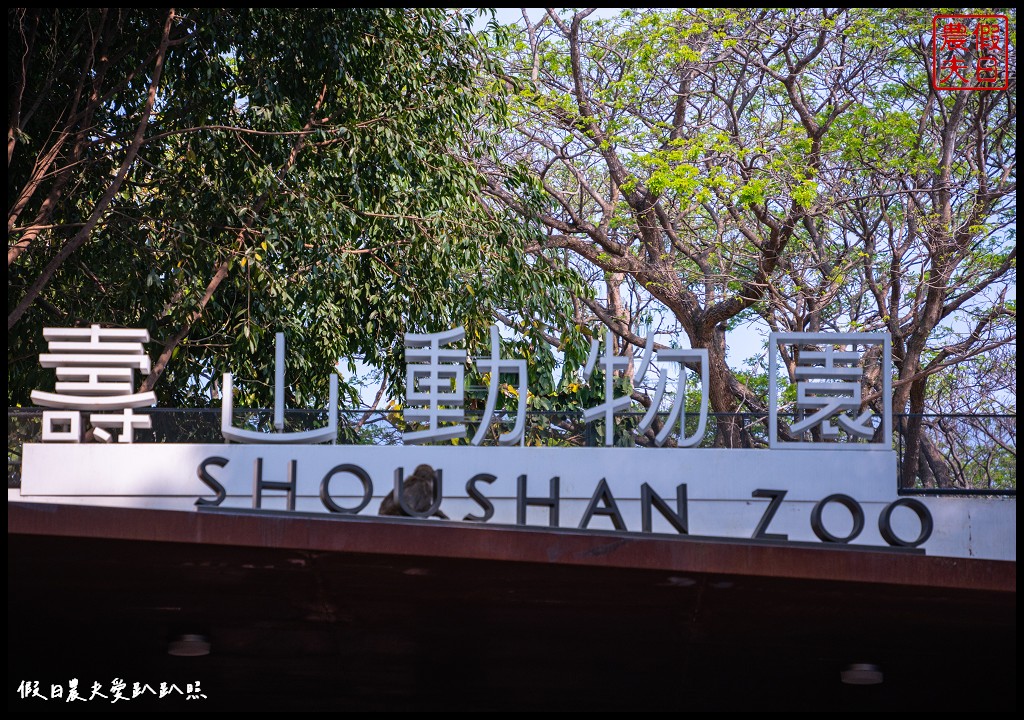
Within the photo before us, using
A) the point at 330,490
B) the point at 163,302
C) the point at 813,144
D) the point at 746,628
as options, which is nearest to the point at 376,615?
the point at 746,628

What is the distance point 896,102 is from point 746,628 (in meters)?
10.2

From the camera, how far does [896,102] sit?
50.3 feet

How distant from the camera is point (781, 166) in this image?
15.1 m

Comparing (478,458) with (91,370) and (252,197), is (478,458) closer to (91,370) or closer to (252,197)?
(91,370)

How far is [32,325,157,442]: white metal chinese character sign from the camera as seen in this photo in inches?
400

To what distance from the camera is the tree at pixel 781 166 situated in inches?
578

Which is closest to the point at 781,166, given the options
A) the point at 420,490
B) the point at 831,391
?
the point at 831,391

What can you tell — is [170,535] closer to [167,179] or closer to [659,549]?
[659,549]

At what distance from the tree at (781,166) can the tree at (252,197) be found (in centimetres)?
182

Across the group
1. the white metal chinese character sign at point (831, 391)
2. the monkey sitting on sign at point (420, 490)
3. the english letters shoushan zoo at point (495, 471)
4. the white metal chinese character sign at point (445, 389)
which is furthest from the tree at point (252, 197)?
the white metal chinese character sign at point (831, 391)

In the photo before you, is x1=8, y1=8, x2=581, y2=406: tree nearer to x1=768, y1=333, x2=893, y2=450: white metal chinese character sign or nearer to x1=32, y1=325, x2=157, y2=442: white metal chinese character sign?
x1=32, y1=325, x2=157, y2=442: white metal chinese character sign

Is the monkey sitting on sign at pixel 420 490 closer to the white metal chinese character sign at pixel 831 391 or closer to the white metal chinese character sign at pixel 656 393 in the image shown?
the white metal chinese character sign at pixel 656 393

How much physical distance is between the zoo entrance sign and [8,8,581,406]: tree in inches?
64.4

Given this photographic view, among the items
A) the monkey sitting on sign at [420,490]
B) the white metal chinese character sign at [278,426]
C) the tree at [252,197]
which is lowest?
the monkey sitting on sign at [420,490]
